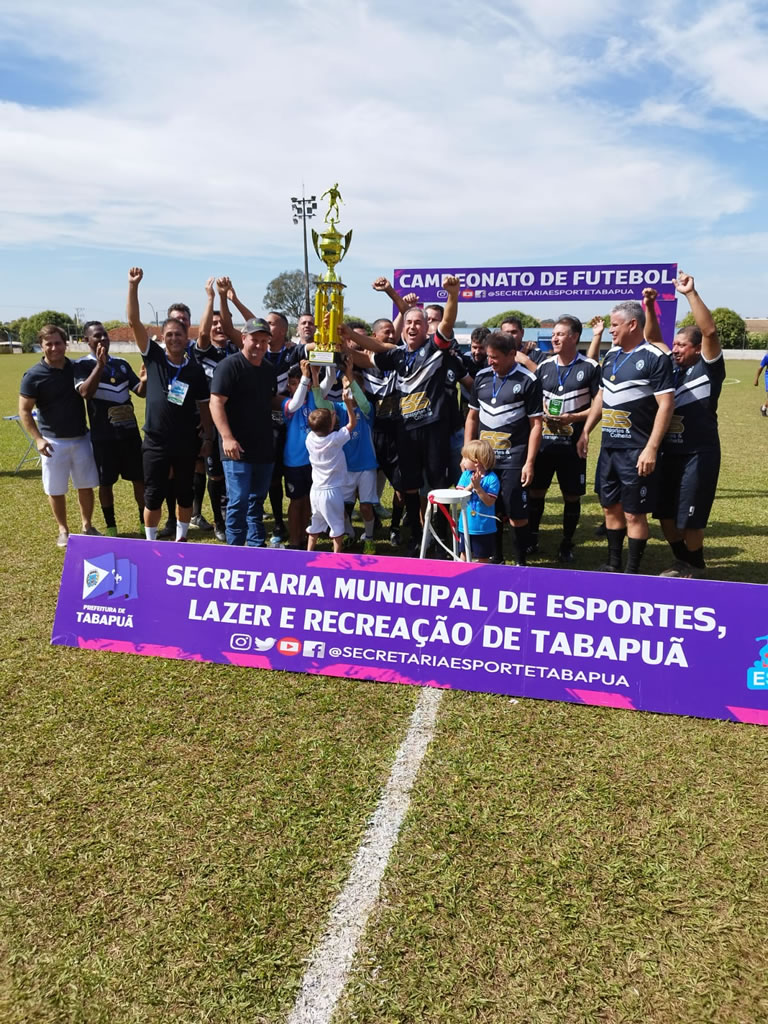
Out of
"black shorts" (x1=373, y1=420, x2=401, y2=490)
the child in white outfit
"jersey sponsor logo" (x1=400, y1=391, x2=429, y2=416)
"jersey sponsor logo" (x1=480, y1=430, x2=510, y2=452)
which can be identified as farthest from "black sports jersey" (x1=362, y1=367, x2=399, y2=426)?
"jersey sponsor logo" (x1=480, y1=430, x2=510, y2=452)

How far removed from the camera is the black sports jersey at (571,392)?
5938 millimetres

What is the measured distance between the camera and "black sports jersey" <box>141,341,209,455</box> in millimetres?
5617

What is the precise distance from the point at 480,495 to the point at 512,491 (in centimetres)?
62

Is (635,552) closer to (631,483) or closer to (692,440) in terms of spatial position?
(631,483)

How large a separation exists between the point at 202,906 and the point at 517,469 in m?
3.86

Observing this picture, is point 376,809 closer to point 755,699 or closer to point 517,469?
point 755,699

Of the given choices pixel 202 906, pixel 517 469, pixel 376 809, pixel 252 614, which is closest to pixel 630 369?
pixel 517 469

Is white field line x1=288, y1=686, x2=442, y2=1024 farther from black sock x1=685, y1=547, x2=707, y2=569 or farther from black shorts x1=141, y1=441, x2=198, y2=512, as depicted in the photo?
black shorts x1=141, y1=441, x2=198, y2=512

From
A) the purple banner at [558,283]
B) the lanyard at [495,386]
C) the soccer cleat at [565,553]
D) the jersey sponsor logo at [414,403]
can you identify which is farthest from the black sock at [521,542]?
the purple banner at [558,283]

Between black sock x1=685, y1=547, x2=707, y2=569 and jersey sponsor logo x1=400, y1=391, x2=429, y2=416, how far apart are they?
2.57 metres

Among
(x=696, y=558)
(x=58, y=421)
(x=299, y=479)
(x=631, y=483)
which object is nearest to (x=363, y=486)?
(x=299, y=479)

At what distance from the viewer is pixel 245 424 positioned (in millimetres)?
5180

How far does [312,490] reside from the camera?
5457 mm

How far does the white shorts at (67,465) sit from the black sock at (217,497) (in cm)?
113
